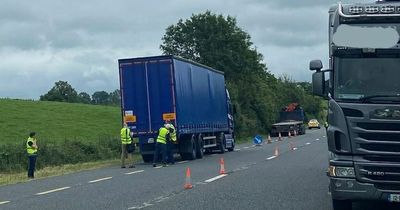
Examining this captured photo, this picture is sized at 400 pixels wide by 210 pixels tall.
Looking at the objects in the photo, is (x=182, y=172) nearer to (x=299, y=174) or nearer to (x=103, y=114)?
(x=299, y=174)

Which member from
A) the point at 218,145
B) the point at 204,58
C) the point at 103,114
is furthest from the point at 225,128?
the point at 103,114

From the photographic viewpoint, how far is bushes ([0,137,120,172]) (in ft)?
89.5

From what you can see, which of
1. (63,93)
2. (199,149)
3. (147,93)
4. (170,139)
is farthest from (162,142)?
(63,93)

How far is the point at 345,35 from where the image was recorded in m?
9.59

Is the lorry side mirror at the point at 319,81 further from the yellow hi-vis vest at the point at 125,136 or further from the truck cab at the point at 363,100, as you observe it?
the yellow hi-vis vest at the point at 125,136

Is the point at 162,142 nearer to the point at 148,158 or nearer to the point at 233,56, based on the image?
the point at 148,158

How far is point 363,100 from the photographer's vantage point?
913cm

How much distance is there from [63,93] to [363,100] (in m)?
110

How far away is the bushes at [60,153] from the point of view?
89.5 ft

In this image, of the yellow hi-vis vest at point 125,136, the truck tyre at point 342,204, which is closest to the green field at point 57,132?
the yellow hi-vis vest at point 125,136

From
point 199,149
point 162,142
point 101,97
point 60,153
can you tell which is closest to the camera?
point 162,142

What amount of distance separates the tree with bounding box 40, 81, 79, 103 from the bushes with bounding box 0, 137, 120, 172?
261 feet

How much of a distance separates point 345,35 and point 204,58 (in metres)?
55.4

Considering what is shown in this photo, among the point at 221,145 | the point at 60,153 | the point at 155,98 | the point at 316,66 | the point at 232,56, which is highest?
the point at 232,56
